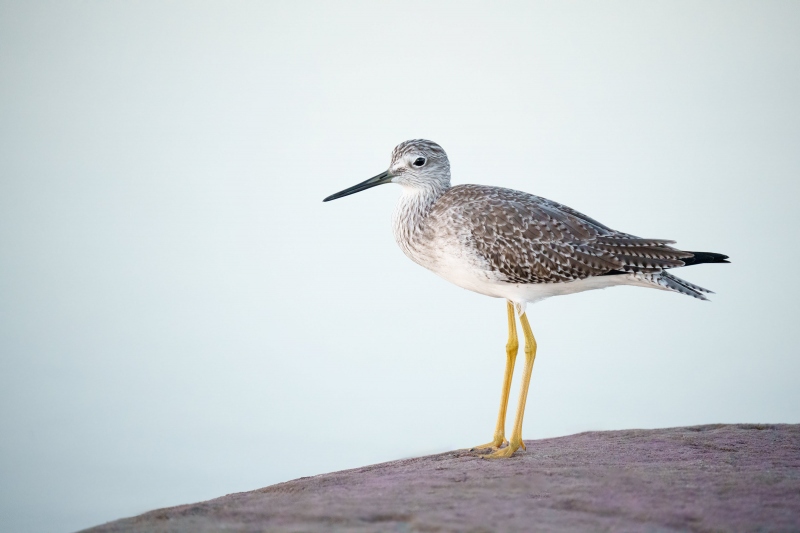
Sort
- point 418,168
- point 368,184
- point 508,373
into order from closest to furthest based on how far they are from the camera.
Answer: point 508,373 < point 418,168 < point 368,184

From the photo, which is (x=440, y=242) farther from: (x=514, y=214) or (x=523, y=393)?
(x=523, y=393)

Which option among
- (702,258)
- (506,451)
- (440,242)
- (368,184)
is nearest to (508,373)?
(506,451)

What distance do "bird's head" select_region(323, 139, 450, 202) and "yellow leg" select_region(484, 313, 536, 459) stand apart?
215 cm

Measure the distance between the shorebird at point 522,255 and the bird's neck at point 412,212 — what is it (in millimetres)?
26

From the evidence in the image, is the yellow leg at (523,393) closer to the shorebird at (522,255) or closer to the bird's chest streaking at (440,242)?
the shorebird at (522,255)

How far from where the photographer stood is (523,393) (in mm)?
8742

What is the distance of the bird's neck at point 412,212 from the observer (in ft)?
30.5

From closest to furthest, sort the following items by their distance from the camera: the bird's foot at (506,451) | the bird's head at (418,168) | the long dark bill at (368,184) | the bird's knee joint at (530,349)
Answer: the bird's foot at (506,451) → the bird's knee joint at (530,349) → the bird's head at (418,168) → the long dark bill at (368,184)

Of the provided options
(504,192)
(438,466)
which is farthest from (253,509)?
(504,192)

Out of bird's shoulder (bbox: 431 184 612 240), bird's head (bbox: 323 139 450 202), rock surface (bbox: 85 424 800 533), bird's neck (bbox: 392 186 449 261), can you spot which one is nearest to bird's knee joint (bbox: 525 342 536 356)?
bird's shoulder (bbox: 431 184 612 240)

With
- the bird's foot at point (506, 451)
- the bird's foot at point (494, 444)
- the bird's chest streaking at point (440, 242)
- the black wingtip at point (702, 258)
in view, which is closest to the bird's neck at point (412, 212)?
the bird's chest streaking at point (440, 242)

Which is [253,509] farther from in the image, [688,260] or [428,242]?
[688,260]

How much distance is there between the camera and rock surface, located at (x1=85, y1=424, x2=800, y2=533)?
4.80 meters

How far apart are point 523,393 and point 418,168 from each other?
3.11 meters
